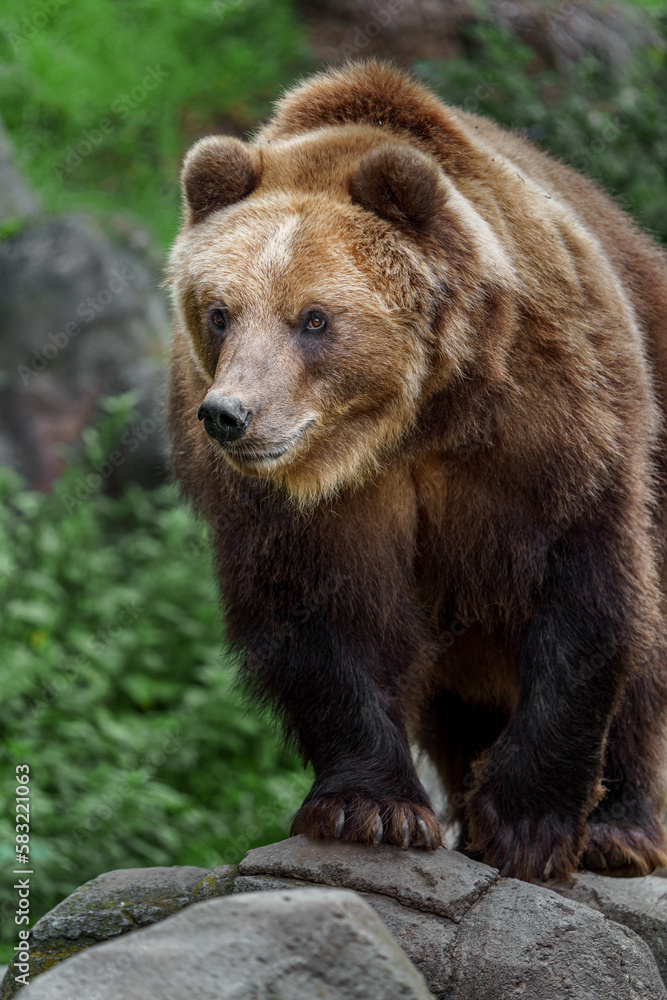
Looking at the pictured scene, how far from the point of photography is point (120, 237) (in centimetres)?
877

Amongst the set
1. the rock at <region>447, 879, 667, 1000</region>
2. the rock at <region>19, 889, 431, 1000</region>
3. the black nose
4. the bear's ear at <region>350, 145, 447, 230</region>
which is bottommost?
the rock at <region>447, 879, 667, 1000</region>

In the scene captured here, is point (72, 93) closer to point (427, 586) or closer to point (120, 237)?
point (120, 237)

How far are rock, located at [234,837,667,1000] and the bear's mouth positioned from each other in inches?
45.6

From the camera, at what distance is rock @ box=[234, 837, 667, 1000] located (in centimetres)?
321

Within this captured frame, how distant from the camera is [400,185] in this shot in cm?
341

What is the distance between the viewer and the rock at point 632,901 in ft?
12.4

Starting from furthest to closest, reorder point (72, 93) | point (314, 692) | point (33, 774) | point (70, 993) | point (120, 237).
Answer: point (72, 93)
point (120, 237)
point (33, 774)
point (314, 692)
point (70, 993)

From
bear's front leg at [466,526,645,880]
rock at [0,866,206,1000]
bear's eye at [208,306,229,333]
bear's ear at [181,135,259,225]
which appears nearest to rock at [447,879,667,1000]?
bear's front leg at [466,526,645,880]

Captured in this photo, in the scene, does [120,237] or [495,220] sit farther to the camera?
[120,237]

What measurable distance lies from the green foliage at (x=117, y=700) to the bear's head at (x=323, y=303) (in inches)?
101

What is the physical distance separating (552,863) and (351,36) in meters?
9.79

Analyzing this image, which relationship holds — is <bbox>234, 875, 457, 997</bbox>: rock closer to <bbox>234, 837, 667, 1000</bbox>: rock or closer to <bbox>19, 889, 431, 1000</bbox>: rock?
<bbox>234, 837, 667, 1000</bbox>: rock

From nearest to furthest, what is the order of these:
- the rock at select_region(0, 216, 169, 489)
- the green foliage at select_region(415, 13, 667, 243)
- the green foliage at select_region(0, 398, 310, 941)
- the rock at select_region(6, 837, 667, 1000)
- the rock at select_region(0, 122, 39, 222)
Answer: the rock at select_region(6, 837, 667, 1000)
the green foliage at select_region(0, 398, 310, 941)
the rock at select_region(0, 216, 169, 489)
the green foliage at select_region(415, 13, 667, 243)
the rock at select_region(0, 122, 39, 222)

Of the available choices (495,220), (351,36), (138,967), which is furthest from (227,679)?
(351,36)
